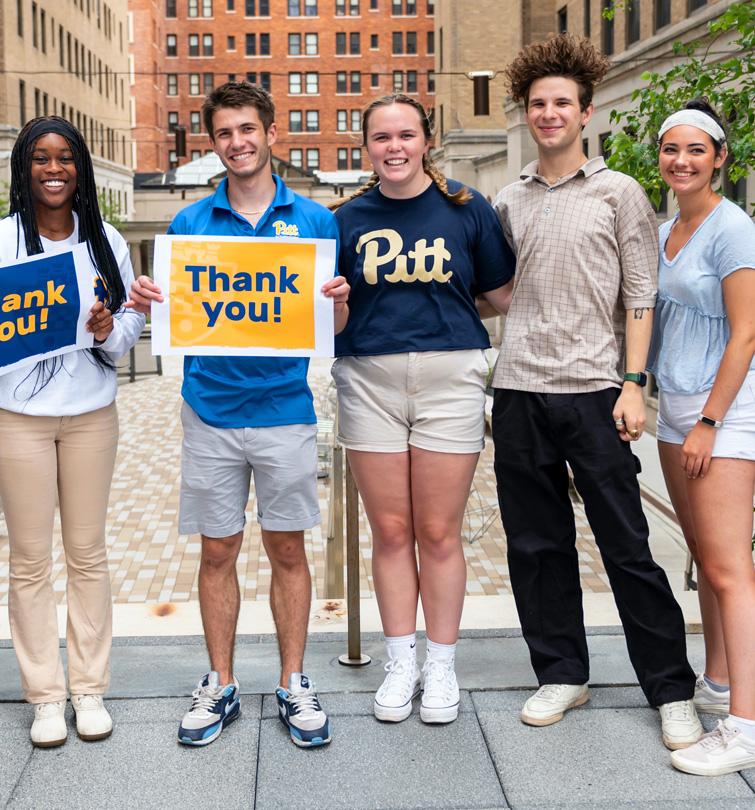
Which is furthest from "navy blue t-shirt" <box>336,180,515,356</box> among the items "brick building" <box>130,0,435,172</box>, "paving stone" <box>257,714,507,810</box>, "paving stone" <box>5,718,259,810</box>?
"brick building" <box>130,0,435,172</box>

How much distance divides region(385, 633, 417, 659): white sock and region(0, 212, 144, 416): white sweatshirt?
1312 mm

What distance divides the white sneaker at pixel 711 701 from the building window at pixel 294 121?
8733 centimetres

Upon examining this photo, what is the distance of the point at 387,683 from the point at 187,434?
1.13m

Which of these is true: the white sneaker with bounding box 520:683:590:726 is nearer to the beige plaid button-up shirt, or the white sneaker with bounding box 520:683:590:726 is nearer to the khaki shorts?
the khaki shorts

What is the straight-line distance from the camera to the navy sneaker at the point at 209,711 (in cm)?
386

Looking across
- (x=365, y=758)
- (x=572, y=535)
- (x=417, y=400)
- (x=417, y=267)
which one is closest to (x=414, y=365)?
(x=417, y=400)

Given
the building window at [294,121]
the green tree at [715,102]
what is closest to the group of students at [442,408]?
the green tree at [715,102]

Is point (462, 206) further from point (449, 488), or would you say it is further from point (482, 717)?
point (482, 717)

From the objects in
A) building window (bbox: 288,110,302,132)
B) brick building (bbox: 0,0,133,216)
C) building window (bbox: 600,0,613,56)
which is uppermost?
building window (bbox: 288,110,302,132)

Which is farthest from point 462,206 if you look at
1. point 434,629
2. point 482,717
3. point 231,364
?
point 482,717

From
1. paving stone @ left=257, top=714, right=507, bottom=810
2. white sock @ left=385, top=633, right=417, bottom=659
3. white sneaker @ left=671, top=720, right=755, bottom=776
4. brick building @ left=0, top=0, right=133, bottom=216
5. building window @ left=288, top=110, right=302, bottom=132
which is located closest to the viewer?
paving stone @ left=257, top=714, right=507, bottom=810

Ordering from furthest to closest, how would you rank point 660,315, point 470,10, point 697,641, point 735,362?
point 470,10 < point 697,641 < point 660,315 < point 735,362

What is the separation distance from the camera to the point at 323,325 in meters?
3.95

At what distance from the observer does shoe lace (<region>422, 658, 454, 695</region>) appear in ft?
13.4
